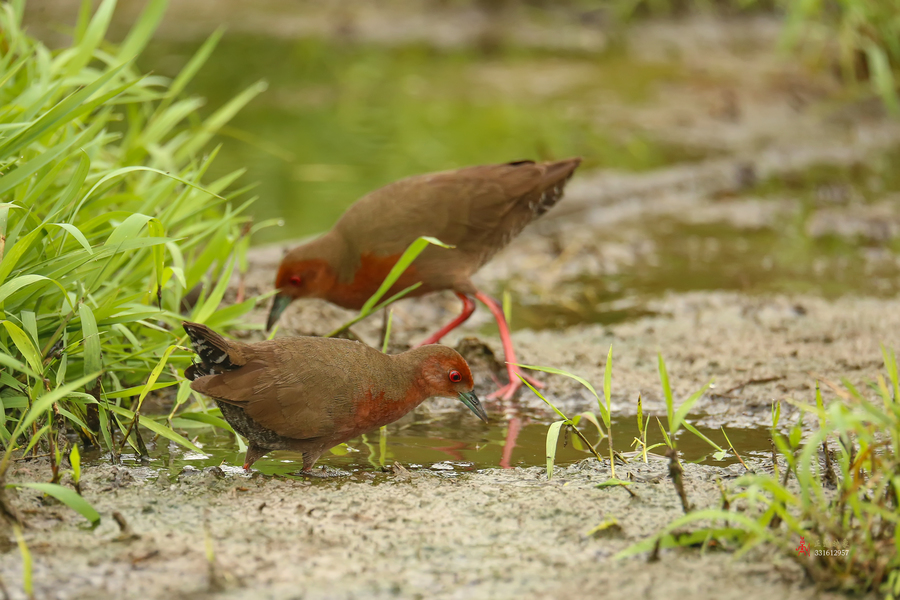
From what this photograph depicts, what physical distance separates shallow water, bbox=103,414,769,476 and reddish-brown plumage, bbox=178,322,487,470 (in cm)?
17

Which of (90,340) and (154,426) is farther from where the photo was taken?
(154,426)

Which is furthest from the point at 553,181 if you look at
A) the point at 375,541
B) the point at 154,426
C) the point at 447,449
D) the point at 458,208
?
the point at 375,541

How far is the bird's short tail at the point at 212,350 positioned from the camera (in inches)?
125

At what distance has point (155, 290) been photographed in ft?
11.9

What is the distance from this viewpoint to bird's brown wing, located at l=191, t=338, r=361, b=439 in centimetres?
322

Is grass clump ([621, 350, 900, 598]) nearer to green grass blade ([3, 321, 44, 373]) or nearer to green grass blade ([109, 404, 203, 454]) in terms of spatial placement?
green grass blade ([109, 404, 203, 454])

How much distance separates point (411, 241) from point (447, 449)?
3.83 ft

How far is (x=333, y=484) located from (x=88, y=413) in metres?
0.85

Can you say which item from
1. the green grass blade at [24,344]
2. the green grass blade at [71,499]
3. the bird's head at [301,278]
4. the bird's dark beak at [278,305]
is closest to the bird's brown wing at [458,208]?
the bird's head at [301,278]

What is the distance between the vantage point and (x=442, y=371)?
3.61 metres

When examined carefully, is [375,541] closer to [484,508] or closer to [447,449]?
[484,508]

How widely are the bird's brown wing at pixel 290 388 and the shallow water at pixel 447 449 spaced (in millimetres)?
264

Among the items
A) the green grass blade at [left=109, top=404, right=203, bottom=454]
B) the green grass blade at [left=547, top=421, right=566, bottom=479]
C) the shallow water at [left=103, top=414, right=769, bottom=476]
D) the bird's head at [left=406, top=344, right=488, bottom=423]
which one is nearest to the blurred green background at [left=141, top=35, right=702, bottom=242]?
the shallow water at [left=103, top=414, right=769, bottom=476]

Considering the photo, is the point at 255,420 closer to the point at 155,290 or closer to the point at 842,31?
the point at 155,290
